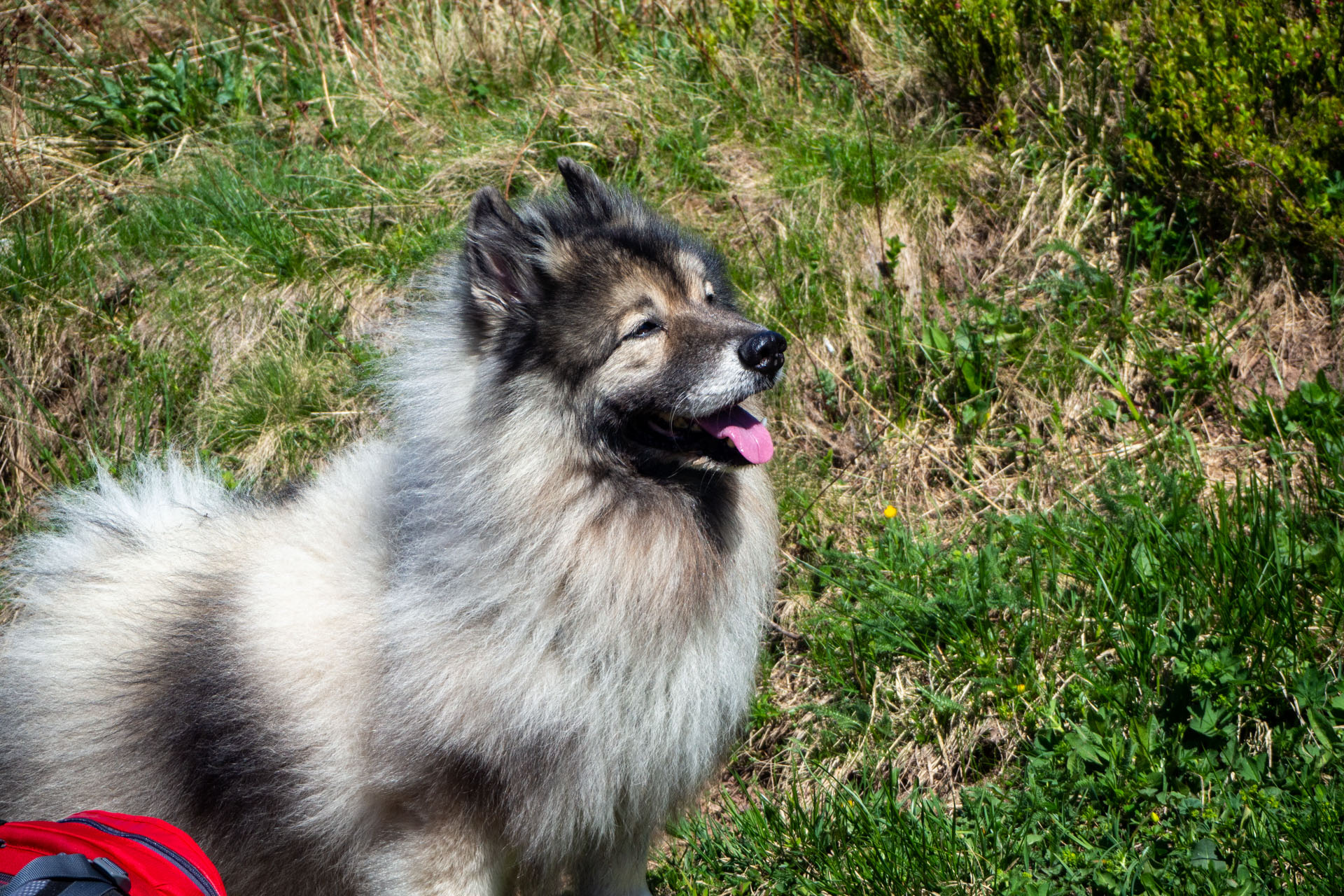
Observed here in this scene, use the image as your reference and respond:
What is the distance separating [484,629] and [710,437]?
85 cm

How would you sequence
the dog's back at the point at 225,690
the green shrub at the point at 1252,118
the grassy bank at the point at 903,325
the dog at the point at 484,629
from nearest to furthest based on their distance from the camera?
1. the dog at the point at 484,629
2. the dog's back at the point at 225,690
3. the grassy bank at the point at 903,325
4. the green shrub at the point at 1252,118

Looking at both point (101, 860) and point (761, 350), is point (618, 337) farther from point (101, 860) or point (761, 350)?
point (101, 860)

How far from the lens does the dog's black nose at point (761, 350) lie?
2824mm

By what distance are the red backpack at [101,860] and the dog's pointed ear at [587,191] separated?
81.7 inches

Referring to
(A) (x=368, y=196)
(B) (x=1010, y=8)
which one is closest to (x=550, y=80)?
(A) (x=368, y=196)

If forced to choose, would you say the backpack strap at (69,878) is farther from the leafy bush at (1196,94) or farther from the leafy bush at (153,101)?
the leafy bush at (153,101)

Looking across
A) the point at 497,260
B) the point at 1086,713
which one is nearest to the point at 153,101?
the point at 497,260

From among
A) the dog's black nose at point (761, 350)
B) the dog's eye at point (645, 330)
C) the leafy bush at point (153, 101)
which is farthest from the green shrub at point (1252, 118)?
the leafy bush at point (153, 101)

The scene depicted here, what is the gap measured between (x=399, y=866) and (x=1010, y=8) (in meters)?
4.72

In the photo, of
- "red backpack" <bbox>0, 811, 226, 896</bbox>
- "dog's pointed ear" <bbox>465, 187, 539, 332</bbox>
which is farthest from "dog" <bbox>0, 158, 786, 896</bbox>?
"red backpack" <bbox>0, 811, 226, 896</bbox>

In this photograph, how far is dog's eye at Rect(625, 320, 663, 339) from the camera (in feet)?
9.55

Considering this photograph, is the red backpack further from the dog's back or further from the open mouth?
the open mouth

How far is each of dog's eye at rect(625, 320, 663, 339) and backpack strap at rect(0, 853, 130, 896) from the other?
1777 mm

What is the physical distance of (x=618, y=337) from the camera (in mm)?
2887
